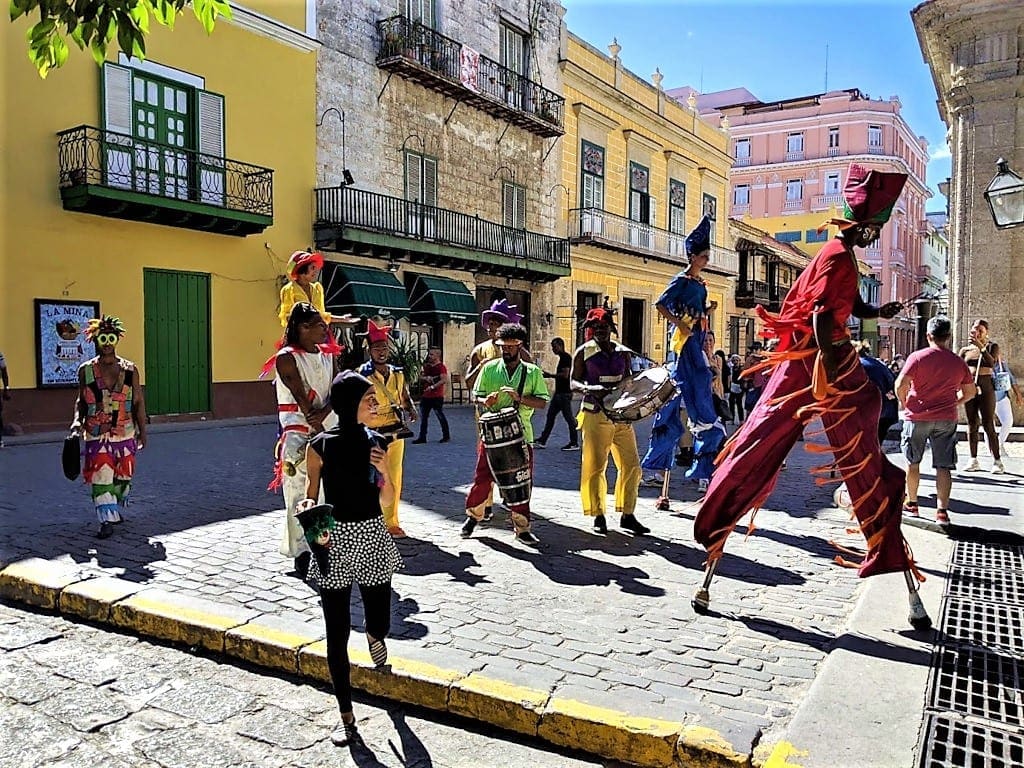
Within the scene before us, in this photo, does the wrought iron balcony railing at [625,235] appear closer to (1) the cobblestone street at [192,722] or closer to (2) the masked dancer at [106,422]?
(2) the masked dancer at [106,422]

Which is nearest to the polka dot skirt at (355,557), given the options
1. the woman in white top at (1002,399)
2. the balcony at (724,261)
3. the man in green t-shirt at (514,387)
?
the man in green t-shirt at (514,387)

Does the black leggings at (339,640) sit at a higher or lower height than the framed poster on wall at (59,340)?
lower

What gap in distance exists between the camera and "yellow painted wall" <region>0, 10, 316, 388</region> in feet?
45.3

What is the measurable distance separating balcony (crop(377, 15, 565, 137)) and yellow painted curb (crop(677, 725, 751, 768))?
18.9 metres

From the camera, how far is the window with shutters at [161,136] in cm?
1480

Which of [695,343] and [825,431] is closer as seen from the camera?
[825,431]

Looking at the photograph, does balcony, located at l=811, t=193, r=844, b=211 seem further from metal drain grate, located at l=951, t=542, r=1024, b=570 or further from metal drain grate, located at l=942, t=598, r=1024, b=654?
metal drain grate, located at l=942, t=598, r=1024, b=654

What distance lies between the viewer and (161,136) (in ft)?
52.2

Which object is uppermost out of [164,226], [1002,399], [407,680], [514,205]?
[514,205]

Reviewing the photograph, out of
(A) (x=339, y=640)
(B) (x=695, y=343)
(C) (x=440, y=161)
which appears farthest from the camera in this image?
(C) (x=440, y=161)

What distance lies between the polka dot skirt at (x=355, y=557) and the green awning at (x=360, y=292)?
14.9m

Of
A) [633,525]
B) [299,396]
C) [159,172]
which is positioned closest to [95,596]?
[299,396]

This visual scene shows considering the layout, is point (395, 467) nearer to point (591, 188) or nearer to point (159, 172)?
point (159, 172)

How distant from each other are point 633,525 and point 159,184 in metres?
12.5
